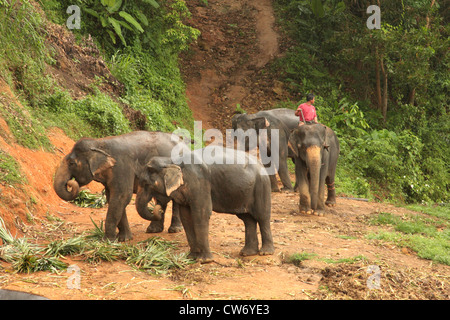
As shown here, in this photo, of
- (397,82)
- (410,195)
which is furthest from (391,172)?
(397,82)

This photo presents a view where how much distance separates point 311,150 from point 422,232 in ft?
8.46

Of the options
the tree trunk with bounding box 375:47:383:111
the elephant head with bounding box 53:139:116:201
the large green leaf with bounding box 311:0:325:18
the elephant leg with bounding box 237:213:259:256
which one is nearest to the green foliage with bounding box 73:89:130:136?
the elephant head with bounding box 53:139:116:201

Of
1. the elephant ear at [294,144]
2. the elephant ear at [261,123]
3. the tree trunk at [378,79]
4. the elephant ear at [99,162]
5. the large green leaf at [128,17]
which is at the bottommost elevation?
the elephant ear at [99,162]

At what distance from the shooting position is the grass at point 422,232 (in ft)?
28.5

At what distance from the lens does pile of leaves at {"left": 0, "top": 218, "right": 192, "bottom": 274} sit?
6730mm

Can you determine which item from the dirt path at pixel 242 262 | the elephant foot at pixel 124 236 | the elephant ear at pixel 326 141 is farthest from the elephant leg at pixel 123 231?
the elephant ear at pixel 326 141

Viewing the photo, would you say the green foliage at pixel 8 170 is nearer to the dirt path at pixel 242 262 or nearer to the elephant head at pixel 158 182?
the dirt path at pixel 242 262

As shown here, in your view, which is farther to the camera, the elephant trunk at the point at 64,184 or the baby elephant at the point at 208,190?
the elephant trunk at the point at 64,184

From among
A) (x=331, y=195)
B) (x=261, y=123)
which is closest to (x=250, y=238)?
(x=331, y=195)

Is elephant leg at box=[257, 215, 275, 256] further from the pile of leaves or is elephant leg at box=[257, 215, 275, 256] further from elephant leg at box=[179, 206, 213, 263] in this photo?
the pile of leaves

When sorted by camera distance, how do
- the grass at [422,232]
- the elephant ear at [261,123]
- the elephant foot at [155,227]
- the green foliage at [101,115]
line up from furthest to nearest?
the elephant ear at [261,123]
the green foliage at [101,115]
the elephant foot at [155,227]
the grass at [422,232]

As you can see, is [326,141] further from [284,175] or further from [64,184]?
[64,184]
